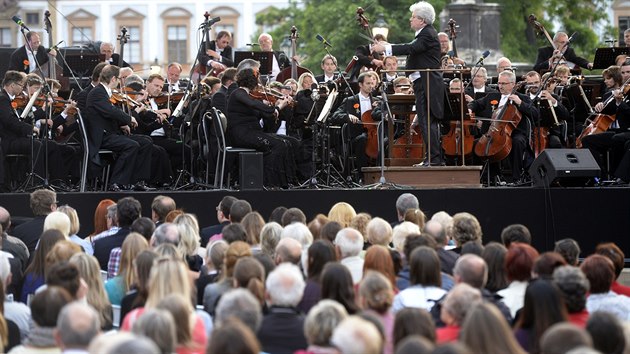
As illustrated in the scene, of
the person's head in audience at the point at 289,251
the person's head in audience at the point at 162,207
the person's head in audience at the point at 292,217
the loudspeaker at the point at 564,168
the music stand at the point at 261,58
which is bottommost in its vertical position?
the person's head in audience at the point at 289,251

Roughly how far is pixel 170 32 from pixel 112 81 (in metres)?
53.3

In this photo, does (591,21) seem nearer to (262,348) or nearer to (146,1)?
(146,1)

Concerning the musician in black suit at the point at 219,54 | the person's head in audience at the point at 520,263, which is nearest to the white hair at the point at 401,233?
the person's head in audience at the point at 520,263

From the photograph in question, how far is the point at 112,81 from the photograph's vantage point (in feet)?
54.2

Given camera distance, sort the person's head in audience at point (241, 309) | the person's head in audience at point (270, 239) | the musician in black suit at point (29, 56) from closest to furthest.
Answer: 1. the person's head in audience at point (241, 309)
2. the person's head in audience at point (270, 239)
3. the musician in black suit at point (29, 56)

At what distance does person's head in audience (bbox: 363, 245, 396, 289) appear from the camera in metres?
9.88

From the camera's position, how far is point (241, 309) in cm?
803

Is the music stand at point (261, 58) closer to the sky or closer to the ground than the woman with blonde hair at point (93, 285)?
closer to the sky

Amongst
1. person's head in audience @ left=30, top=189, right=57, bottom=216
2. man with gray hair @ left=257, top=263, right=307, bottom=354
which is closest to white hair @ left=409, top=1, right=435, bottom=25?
person's head in audience @ left=30, top=189, right=57, bottom=216

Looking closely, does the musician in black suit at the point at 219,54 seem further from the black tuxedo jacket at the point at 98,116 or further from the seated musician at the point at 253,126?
the black tuxedo jacket at the point at 98,116

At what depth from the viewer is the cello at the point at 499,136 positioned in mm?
17516

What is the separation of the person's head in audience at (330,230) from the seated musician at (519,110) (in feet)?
21.4

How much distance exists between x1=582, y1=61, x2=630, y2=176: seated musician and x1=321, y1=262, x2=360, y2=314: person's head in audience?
352 inches

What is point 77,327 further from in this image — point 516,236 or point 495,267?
point 516,236
